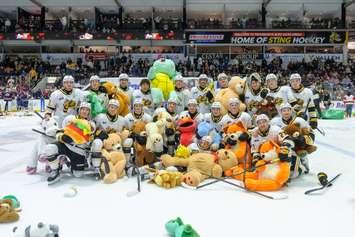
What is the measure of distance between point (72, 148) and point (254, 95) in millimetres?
2787

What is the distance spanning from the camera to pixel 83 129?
17.4 ft

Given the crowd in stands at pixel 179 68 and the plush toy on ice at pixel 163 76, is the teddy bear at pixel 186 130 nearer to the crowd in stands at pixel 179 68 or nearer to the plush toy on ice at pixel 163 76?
the plush toy on ice at pixel 163 76

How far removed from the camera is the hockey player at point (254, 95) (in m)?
6.37

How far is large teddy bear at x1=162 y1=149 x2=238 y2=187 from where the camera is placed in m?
5.18

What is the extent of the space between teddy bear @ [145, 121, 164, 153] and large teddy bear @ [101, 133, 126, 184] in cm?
40

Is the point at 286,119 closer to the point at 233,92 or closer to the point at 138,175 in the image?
the point at 233,92

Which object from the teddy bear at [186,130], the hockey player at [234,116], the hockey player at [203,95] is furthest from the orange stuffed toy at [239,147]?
the hockey player at [203,95]

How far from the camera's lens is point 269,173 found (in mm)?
4848

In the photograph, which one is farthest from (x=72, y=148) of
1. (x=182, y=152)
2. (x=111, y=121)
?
(x=182, y=152)

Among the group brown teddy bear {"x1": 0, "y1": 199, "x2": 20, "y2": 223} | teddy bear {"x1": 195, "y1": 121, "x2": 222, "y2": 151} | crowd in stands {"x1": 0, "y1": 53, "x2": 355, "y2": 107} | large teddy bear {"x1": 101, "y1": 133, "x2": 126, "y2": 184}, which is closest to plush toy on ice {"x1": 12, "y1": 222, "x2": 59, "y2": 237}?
brown teddy bear {"x1": 0, "y1": 199, "x2": 20, "y2": 223}

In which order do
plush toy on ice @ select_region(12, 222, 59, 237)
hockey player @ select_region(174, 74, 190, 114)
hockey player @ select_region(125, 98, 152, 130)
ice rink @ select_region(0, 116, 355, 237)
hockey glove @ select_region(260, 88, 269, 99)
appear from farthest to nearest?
hockey player @ select_region(174, 74, 190, 114), hockey glove @ select_region(260, 88, 269, 99), hockey player @ select_region(125, 98, 152, 130), ice rink @ select_region(0, 116, 355, 237), plush toy on ice @ select_region(12, 222, 59, 237)

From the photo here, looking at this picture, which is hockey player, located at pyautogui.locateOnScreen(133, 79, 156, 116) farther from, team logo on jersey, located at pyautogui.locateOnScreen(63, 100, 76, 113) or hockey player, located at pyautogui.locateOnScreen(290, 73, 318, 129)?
hockey player, located at pyautogui.locateOnScreen(290, 73, 318, 129)

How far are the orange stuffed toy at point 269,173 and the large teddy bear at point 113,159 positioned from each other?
1528 millimetres

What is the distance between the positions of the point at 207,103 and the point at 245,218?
10.8 feet
